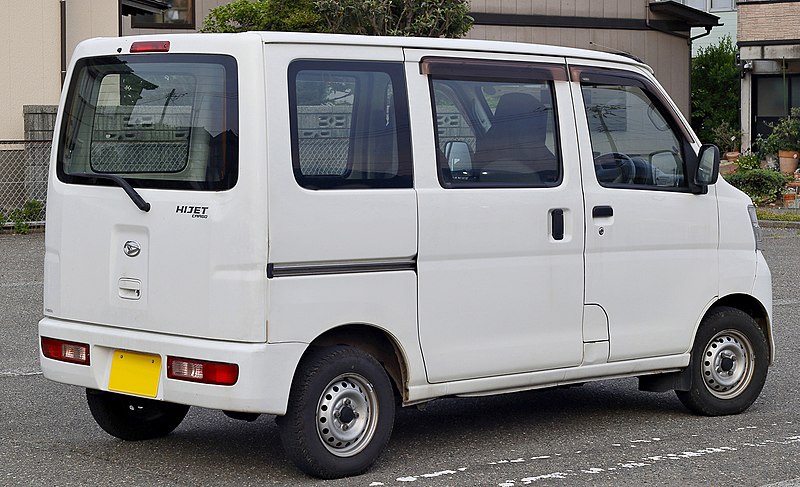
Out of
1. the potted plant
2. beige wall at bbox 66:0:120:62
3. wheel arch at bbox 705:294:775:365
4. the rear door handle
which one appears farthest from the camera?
the potted plant

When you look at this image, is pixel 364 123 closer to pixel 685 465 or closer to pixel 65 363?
pixel 65 363

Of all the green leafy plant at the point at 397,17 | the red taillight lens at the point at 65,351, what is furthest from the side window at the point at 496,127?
the green leafy plant at the point at 397,17

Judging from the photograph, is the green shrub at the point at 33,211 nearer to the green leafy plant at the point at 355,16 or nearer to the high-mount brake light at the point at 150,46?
the green leafy plant at the point at 355,16

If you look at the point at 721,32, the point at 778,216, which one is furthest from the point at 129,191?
the point at 721,32

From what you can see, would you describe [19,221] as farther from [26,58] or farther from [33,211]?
[26,58]

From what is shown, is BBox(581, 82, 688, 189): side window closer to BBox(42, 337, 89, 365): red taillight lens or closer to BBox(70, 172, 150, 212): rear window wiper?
BBox(70, 172, 150, 212): rear window wiper

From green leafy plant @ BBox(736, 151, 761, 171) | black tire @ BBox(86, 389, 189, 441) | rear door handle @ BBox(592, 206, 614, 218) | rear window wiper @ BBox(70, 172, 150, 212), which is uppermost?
green leafy plant @ BBox(736, 151, 761, 171)

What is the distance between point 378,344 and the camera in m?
5.98

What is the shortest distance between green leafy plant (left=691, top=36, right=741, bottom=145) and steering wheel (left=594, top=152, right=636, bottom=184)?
31352 mm

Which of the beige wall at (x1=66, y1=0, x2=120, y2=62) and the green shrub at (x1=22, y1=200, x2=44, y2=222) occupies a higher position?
the beige wall at (x1=66, y1=0, x2=120, y2=62)

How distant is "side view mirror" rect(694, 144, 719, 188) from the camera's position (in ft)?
22.6

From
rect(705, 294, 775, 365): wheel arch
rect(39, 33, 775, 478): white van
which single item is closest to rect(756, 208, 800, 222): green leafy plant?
rect(705, 294, 775, 365): wheel arch

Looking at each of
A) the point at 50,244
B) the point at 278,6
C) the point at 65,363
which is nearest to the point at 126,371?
the point at 65,363

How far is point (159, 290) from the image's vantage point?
5.61 metres
